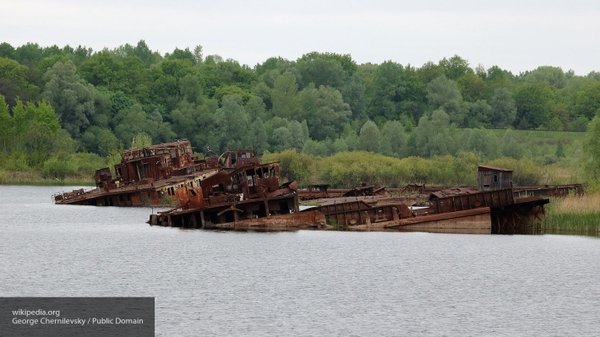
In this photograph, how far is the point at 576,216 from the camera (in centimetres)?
8894

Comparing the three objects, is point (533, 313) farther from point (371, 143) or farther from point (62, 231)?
point (371, 143)

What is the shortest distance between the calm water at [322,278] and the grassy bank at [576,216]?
4.62 ft

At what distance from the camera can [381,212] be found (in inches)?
3671

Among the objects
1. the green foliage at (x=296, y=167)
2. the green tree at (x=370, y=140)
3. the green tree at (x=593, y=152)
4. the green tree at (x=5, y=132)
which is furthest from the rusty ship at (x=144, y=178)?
the green tree at (x=370, y=140)

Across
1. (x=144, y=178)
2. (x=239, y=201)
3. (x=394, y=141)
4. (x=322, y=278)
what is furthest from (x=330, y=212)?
(x=394, y=141)

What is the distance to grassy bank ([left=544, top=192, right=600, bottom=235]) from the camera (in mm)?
87750

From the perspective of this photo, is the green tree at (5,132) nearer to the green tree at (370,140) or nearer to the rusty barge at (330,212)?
the green tree at (370,140)

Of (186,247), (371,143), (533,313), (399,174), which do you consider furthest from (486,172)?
(371,143)

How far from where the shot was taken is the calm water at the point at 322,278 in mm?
54688

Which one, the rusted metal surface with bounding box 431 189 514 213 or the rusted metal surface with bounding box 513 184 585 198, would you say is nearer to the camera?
the rusted metal surface with bounding box 431 189 514 213

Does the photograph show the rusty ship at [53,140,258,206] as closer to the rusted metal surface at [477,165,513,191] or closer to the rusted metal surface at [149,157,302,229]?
the rusted metal surface at [149,157,302,229]

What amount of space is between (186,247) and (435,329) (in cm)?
3290

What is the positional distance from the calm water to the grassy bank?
1409 mm

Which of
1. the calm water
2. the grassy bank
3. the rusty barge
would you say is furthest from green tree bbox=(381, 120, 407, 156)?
the grassy bank
